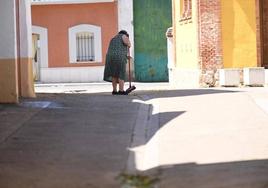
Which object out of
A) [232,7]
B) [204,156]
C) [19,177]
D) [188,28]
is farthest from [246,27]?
[19,177]

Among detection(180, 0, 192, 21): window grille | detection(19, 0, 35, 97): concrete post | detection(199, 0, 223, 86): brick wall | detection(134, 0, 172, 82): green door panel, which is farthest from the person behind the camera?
detection(134, 0, 172, 82): green door panel

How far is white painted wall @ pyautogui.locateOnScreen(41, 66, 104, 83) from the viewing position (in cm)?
3081

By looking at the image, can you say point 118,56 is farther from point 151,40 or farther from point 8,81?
point 151,40

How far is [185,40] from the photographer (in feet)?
66.9

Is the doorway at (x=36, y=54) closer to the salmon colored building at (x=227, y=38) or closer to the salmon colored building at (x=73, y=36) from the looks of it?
the salmon colored building at (x=73, y=36)

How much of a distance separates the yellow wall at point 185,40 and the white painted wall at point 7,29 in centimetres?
762

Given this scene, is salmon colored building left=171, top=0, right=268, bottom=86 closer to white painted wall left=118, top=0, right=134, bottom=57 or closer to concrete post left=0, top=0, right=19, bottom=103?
concrete post left=0, top=0, right=19, bottom=103

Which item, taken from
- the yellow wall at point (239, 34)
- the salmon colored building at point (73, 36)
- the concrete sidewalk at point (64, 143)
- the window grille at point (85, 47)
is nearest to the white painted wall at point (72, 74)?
the salmon colored building at point (73, 36)

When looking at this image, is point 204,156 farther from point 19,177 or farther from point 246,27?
point 246,27

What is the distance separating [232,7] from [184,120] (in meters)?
8.70

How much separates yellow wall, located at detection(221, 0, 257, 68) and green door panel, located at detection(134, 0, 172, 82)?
12.5 meters

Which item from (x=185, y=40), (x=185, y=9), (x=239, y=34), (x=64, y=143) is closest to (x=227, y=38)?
(x=239, y=34)

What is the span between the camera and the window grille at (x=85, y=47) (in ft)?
102

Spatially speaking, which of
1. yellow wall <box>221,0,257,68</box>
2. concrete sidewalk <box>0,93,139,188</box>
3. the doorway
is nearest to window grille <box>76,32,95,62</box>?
the doorway
